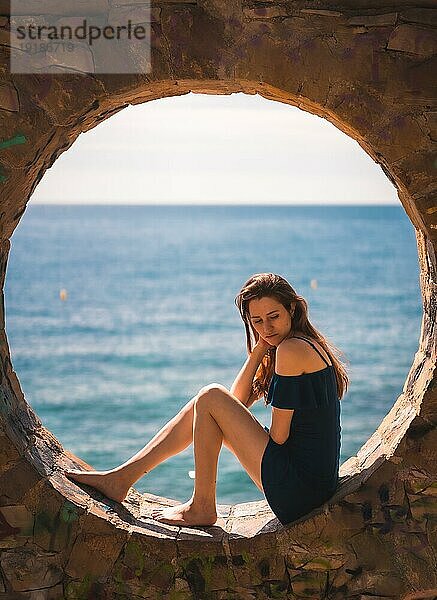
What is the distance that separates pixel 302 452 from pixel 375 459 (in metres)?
0.29

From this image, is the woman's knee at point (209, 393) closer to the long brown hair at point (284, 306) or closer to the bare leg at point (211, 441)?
the bare leg at point (211, 441)

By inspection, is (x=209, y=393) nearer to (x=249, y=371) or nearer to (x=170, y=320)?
(x=249, y=371)

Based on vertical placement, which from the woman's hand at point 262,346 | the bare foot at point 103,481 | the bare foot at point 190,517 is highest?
the woman's hand at point 262,346

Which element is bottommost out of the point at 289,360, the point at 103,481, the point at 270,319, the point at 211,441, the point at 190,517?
the point at 190,517

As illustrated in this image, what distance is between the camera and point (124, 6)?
367 centimetres

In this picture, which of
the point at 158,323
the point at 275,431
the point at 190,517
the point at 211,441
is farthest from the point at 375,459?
the point at 158,323

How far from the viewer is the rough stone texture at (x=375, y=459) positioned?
366 cm

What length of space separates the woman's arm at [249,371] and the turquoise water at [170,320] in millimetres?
5433

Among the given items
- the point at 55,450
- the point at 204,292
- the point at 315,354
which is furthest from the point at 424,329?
the point at 204,292

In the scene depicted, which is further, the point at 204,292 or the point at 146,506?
the point at 204,292

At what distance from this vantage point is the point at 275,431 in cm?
398

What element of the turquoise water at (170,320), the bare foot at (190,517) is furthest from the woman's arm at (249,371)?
the turquoise water at (170,320)

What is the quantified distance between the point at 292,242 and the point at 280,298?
1625 inches

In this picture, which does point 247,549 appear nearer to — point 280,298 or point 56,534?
point 56,534
